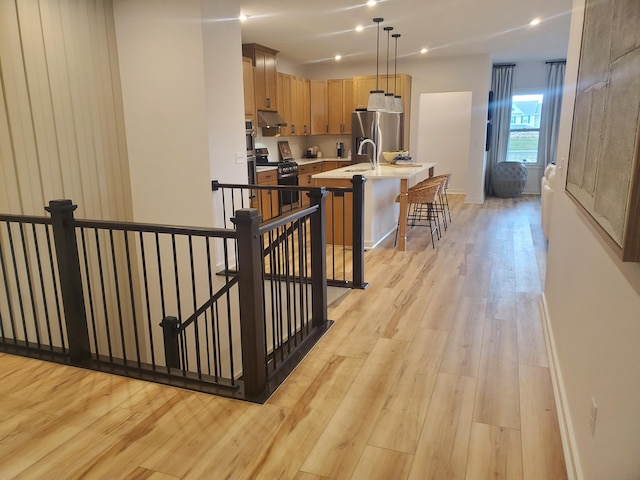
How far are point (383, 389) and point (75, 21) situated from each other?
152 inches

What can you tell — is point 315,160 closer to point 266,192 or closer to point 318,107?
point 318,107

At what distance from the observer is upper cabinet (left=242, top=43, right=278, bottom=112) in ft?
22.6

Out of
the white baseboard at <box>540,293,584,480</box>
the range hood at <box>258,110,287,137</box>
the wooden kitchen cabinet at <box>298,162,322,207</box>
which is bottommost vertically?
the white baseboard at <box>540,293,584,480</box>

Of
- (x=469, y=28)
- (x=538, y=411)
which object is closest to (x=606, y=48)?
(x=538, y=411)

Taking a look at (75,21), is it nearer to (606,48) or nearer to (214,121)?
(214,121)

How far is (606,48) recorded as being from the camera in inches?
65.8

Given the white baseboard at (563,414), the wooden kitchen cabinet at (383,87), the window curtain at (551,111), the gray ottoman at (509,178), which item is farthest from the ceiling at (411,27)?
the white baseboard at (563,414)

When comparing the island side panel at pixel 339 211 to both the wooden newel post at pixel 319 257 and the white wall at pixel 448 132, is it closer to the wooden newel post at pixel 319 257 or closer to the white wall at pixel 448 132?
the wooden newel post at pixel 319 257

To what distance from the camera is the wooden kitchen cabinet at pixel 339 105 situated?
892 cm

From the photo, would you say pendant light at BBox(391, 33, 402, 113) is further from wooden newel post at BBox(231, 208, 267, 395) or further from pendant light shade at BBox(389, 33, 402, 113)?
wooden newel post at BBox(231, 208, 267, 395)

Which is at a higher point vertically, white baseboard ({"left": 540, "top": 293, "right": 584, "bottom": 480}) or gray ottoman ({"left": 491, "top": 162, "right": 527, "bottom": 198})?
gray ottoman ({"left": 491, "top": 162, "right": 527, "bottom": 198})

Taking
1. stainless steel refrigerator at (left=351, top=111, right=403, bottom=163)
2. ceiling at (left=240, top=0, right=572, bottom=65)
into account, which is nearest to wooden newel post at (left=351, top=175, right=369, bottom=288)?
ceiling at (left=240, top=0, right=572, bottom=65)

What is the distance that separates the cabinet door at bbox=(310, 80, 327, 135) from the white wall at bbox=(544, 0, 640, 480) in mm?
6536

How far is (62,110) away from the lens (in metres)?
3.84
